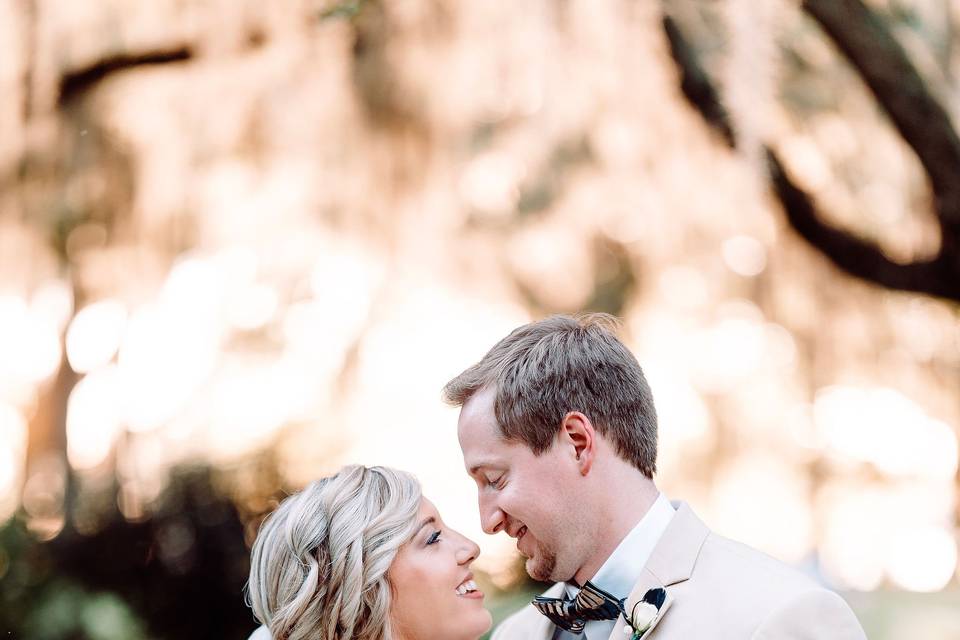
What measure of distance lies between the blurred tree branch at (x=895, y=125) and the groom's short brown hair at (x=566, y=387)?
5.40ft

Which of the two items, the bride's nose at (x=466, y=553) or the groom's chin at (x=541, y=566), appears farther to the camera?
the bride's nose at (x=466, y=553)

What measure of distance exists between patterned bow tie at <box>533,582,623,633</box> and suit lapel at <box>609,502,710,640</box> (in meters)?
0.03

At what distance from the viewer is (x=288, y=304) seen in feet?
12.7

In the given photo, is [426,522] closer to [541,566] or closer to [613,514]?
[541,566]

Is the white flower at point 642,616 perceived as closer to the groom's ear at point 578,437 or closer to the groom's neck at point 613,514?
the groom's neck at point 613,514

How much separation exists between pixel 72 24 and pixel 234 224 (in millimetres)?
882

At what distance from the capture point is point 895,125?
10.9 feet

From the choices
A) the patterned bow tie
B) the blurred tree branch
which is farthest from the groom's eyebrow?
the blurred tree branch

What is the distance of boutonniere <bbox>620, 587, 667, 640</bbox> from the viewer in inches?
72.2

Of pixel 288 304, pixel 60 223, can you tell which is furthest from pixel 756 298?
pixel 60 223

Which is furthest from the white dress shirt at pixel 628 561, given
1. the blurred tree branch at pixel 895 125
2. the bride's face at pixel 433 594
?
the blurred tree branch at pixel 895 125

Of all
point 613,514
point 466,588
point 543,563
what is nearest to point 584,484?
point 613,514

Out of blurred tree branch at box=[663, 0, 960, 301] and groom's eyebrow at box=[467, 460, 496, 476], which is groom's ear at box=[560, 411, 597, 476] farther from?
blurred tree branch at box=[663, 0, 960, 301]

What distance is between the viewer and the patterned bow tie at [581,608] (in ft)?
6.29
